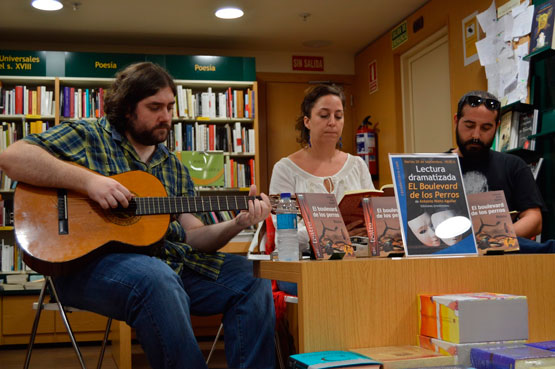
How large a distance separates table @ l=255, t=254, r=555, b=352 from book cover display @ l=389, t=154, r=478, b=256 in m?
0.05

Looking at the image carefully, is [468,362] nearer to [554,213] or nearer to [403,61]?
[554,213]

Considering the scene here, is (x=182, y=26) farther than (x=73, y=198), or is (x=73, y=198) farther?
(x=182, y=26)

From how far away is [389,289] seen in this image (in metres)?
1.49

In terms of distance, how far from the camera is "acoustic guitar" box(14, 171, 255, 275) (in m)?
1.59

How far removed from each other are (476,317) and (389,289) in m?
0.23

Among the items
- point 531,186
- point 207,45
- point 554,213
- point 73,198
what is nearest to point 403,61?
point 207,45

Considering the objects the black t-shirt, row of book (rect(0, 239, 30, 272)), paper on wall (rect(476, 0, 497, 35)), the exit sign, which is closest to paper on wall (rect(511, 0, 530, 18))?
paper on wall (rect(476, 0, 497, 35))

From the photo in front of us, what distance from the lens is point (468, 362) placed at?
136 cm

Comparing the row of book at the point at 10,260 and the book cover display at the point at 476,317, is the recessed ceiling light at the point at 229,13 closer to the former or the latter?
the row of book at the point at 10,260

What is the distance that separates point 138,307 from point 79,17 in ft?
13.5

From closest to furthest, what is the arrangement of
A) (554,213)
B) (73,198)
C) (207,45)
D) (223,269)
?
(73,198), (223,269), (554,213), (207,45)

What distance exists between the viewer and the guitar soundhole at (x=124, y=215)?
5.61 feet

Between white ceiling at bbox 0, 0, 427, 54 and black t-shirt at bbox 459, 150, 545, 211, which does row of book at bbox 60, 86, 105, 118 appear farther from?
black t-shirt at bbox 459, 150, 545, 211

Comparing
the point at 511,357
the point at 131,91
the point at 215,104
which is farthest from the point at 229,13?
the point at 511,357
